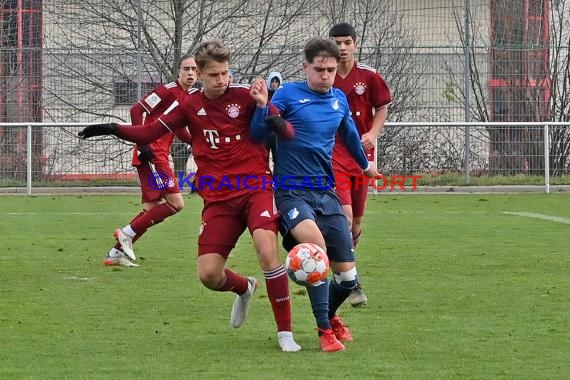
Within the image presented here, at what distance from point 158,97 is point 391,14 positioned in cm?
1387

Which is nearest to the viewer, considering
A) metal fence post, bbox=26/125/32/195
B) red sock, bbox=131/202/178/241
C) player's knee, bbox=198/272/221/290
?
player's knee, bbox=198/272/221/290

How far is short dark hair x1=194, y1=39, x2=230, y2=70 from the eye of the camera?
693cm

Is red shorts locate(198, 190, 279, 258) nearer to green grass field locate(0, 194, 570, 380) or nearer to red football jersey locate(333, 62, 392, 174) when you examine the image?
green grass field locate(0, 194, 570, 380)

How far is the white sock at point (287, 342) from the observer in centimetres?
660

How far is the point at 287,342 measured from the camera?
6.63 meters

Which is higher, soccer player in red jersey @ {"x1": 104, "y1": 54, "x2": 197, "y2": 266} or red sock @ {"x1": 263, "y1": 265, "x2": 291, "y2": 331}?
soccer player in red jersey @ {"x1": 104, "y1": 54, "x2": 197, "y2": 266}

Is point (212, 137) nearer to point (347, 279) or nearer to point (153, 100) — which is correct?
point (347, 279)

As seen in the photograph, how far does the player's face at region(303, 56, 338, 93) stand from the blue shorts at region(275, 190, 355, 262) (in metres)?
0.63

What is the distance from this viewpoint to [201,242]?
705 cm

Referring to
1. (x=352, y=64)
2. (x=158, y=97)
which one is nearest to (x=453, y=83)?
(x=158, y=97)

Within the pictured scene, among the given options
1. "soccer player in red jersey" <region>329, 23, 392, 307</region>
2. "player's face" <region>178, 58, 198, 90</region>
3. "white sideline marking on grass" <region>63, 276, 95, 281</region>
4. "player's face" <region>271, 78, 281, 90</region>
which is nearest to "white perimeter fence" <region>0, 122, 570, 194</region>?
"player's face" <region>178, 58, 198, 90</region>

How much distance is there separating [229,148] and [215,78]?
414 mm

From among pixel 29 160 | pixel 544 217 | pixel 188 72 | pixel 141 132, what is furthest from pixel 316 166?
pixel 29 160

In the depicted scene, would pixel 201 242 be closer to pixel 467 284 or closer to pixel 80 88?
pixel 467 284
